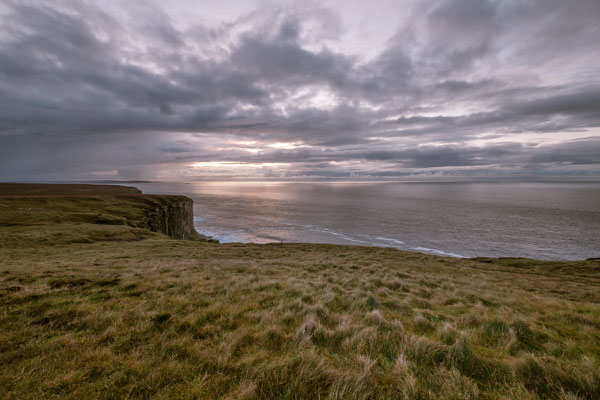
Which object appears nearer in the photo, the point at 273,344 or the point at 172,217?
the point at 273,344

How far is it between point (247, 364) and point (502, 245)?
66733mm

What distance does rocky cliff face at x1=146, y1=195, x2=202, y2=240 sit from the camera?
179 ft

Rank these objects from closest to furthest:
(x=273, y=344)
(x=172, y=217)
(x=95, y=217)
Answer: (x=273, y=344) < (x=95, y=217) < (x=172, y=217)

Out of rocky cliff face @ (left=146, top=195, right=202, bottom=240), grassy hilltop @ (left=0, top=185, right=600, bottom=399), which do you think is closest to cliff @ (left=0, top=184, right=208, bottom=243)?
rocky cliff face @ (left=146, top=195, right=202, bottom=240)

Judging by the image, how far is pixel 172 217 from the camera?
63250 mm

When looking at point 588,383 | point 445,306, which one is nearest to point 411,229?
point 445,306

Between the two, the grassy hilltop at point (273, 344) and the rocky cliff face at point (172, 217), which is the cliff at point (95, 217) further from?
the grassy hilltop at point (273, 344)

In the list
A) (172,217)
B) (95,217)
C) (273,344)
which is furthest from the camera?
(172,217)

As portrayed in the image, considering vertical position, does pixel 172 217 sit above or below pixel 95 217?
below

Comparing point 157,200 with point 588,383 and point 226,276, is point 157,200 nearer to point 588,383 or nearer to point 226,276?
point 226,276

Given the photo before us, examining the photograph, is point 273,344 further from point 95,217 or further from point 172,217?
point 172,217

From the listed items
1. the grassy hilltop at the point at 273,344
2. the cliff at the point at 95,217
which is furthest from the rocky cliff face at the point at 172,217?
the grassy hilltop at the point at 273,344

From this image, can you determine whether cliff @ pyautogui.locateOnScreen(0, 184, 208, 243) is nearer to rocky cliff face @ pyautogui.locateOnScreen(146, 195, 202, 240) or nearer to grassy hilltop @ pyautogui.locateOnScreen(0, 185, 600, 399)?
rocky cliff face @ pyautogui.locateOnScreen(146, 195, 202, 240)

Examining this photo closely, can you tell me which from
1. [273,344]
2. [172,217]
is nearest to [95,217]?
[172,217]
